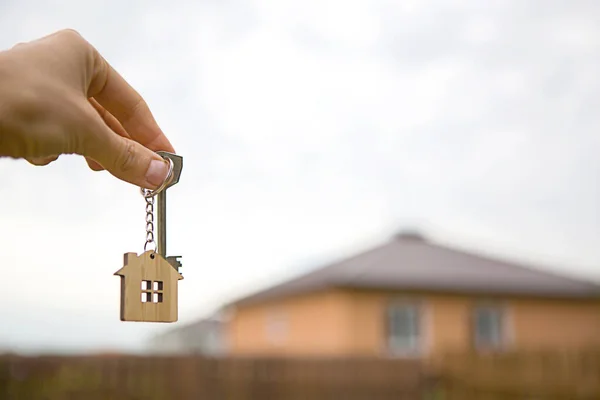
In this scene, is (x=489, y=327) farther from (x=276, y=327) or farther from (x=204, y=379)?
(x=204, y=379)

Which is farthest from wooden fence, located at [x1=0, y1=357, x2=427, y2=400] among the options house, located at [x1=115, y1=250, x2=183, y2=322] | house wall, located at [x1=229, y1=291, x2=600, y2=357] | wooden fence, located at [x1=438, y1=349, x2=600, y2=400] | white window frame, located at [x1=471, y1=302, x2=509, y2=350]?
house, located at [x1=115, y1=250, x2=183, y2=322]

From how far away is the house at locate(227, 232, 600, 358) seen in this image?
12859mm

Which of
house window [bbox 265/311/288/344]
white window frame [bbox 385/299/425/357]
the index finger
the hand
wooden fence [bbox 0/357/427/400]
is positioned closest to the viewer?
the hand

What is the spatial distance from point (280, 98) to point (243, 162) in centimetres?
128

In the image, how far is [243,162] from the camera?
4.50 meters

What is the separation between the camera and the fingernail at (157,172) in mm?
954

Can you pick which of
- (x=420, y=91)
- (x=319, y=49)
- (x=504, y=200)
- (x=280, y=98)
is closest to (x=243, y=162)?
(x=280, y=98)

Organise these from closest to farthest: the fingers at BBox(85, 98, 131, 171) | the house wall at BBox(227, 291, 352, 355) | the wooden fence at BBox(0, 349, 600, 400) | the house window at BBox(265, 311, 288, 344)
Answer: the fingers at BBox(85, 98, 131, 171), the wooden fence at BBox(0, 349, 600, 400), the house wall at BBox(227, 291, 352, 355), the house window at BBox(265, 311, 288, 344)

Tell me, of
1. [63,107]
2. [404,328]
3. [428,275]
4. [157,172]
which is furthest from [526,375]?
[63,107]

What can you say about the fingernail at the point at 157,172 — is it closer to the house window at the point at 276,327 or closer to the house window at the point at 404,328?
the house window at the point at 404,328

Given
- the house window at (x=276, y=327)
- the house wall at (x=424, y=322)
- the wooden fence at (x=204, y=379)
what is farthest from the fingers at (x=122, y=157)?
the house window at (x=276, y=327)

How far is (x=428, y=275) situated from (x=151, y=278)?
42.1ft

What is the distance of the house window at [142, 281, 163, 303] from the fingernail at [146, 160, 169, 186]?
117 mm

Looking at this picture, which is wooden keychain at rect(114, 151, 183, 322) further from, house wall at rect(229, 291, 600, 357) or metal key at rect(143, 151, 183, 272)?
house wall at rect(229, 291, 600, 357)
